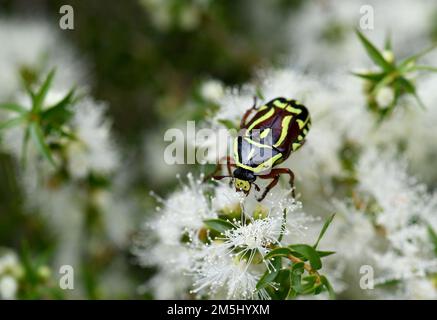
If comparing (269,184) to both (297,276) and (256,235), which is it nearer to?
(256,235)

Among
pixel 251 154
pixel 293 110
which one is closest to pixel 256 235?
pixel 251 154

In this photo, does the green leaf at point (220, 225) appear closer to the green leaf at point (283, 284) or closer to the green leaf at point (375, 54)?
the green leaf at point (283, 284)

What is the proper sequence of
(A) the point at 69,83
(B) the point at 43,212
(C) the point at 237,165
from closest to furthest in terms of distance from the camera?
(C) the point at 237,165 < (B) the point at 43,212 < (A) the point at 69,83

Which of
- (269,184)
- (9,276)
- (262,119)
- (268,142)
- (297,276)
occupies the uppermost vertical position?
(262,119)

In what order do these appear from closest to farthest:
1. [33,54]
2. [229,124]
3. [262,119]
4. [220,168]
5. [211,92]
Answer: [262,119]
[220,168]
[229,124]
[211,92]
[33,54]

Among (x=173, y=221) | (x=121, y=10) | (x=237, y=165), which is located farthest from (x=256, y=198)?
(x=121, y=10)

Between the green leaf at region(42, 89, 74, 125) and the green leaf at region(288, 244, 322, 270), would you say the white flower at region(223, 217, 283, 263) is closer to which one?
the green leaf at region(288, 244, 322, 270)

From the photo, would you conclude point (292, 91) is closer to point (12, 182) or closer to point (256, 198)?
point (256, 198)
